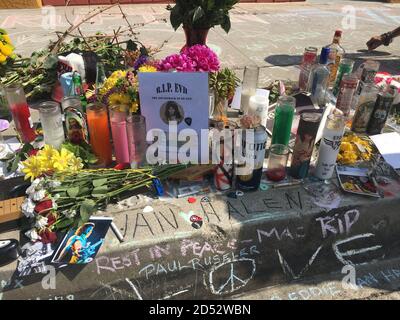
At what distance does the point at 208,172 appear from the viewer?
1.91m

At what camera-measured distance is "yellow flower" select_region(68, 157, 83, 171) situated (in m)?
1.77

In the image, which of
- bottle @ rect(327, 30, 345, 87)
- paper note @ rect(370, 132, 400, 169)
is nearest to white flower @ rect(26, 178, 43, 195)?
paper note @ rect(370, 132, 400, 169)

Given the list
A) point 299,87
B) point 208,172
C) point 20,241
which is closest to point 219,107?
point 208,172

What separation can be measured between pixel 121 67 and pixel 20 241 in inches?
76.9

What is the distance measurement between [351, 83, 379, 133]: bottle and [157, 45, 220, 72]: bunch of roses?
1164 mm

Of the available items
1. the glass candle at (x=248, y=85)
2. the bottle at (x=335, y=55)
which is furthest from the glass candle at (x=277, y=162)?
the bottle at (x=335, y=55)

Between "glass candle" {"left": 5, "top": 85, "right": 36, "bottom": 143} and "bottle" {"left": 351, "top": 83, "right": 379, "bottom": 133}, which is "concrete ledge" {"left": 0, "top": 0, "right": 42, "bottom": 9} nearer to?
"glass candle" {"left": 5, "top": 85, "right": 36, "bottom": 143}

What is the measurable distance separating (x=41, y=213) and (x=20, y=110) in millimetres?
911

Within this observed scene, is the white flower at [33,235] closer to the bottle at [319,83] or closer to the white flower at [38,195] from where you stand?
the white flower at [38,195]

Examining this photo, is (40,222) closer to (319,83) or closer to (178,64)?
(178,64)

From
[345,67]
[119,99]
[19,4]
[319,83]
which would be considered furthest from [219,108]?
[19,4]

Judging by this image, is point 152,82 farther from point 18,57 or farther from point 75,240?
point 18,57

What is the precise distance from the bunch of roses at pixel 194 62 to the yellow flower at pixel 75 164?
73 cm

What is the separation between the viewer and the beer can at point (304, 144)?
176 cm
